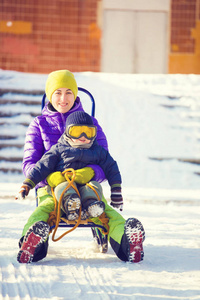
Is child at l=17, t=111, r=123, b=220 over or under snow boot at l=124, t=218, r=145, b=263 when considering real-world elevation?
over

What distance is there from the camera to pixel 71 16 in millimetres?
12383

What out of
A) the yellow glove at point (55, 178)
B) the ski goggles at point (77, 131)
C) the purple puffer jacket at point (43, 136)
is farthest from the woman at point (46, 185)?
the ski goggles at point (77, 131)

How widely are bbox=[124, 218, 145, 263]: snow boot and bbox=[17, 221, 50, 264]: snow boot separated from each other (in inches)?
19.7

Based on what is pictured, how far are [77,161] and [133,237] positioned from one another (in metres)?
0.63

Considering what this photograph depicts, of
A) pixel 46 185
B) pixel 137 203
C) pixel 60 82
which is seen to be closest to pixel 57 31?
pixel 137 203

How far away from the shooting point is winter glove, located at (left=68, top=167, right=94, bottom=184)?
3434 millimetres

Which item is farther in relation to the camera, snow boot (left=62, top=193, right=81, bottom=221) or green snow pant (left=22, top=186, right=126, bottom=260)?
green snow pant (left=22, top=186, right=126, bottom=260)

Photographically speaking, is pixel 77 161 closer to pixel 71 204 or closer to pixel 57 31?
pixel 71 204

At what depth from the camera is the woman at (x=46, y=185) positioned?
10.7ft

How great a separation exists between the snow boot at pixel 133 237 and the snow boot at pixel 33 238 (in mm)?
500

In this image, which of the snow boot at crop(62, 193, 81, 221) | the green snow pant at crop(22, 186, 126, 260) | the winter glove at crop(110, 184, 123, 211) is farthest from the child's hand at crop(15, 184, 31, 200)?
the winter glove at crop(110, 184, 123, 211)

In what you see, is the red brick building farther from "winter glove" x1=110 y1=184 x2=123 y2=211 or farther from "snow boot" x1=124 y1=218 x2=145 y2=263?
"snow boot" x1=124 y1=218 x2=145 y2=263

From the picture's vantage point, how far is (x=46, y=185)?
12.0 feet

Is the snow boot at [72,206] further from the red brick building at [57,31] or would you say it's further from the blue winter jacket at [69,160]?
the red brick building at [57,31]
